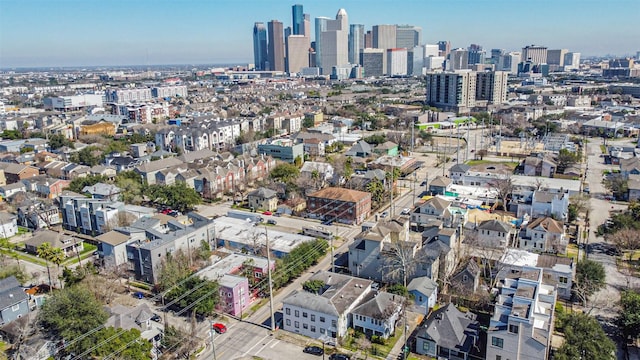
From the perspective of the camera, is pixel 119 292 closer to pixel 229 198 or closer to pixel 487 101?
pixel 229 198

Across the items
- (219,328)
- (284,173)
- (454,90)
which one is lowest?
(219,328)

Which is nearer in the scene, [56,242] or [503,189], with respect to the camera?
[56,242]

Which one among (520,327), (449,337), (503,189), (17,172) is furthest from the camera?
(17,172)

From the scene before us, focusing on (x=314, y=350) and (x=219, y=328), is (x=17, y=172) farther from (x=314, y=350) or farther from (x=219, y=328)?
(x=314, y=350)

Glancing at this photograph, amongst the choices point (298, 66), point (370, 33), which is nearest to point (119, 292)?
point (298, 66)

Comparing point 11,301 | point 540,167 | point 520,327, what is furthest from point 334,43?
point 520,327

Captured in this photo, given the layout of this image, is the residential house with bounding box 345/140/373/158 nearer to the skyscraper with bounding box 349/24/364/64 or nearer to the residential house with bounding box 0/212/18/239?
the residential house with bounding box 0/212/18/239

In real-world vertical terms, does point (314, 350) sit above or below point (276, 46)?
below

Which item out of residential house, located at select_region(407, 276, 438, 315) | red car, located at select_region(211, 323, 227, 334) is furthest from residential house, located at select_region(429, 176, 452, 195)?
red car, located at select_region(211, 323, 227, 334)
